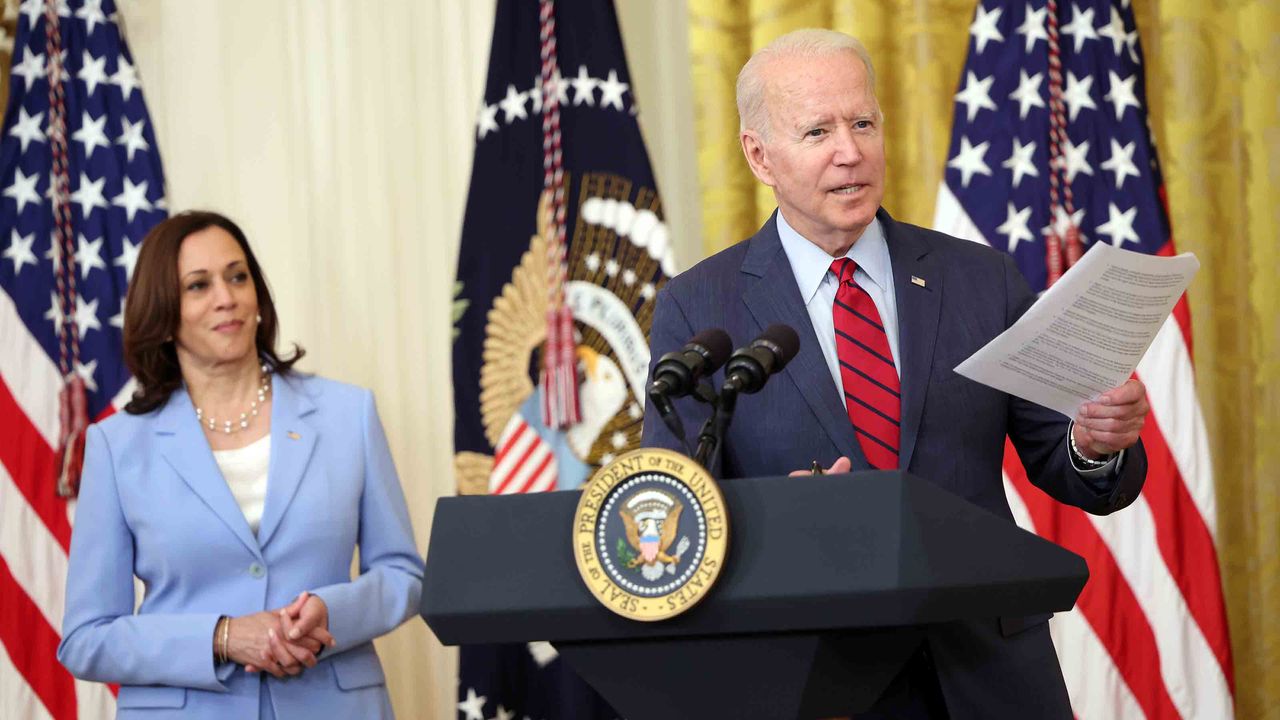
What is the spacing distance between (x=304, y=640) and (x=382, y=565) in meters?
0.32

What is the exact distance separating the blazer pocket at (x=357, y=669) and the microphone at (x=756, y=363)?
5.59ft

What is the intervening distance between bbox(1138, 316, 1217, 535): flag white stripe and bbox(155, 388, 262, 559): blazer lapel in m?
2.25

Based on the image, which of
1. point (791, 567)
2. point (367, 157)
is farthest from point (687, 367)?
point (367, 157)

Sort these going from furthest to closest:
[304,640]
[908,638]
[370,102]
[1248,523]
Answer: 1. [370,102]
2. [1248,523]
3. [304,640]
4. [908,638]

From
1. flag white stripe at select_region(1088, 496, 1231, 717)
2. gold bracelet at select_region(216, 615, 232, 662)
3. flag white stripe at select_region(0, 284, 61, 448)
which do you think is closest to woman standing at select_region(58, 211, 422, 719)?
gold bracelet at select_region(216, 615, 232, 662)

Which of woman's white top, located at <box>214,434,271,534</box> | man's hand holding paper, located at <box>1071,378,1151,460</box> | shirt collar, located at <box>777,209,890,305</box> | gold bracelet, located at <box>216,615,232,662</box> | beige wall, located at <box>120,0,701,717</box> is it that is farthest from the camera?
beige wall, located at <box>120,0,701,717</box>

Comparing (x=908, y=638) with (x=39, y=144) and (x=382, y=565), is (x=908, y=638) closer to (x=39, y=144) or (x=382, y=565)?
(x=382, y=565)

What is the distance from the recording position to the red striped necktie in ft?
5.99

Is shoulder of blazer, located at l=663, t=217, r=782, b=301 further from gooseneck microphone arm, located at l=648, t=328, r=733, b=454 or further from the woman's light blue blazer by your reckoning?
the woman's light blue blazer

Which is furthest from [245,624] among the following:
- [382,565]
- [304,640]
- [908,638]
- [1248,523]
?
[1248,523]

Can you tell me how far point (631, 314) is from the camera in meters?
3.84

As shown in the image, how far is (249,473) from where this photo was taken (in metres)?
3.04

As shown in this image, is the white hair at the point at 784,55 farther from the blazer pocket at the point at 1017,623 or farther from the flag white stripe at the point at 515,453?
the flag white stripe at the point at 515,453

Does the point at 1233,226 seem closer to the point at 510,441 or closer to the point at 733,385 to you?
the point at 510,441
